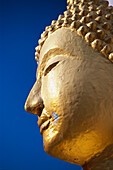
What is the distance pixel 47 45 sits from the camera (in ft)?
3.72

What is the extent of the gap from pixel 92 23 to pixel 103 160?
714 millimetres

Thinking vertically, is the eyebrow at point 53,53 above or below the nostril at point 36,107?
above

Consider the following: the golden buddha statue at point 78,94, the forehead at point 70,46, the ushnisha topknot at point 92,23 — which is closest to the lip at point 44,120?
the golden buddha statue at point 78,94

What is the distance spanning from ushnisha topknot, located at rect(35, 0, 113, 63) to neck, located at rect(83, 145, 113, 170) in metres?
0.45

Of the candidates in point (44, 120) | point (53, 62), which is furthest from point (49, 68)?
point (44, 120)

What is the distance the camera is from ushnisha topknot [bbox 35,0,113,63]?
1.03 m

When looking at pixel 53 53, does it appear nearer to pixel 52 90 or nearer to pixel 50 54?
pixel 50 54

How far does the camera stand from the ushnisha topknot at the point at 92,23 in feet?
3.36

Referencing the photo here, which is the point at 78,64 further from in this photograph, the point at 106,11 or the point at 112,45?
the point at 106,11

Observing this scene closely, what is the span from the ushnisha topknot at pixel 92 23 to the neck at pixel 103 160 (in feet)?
1.47

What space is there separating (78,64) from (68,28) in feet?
0.91

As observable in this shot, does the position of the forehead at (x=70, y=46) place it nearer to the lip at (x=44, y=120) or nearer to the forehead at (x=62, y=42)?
the forehead at (x=62, y=42)

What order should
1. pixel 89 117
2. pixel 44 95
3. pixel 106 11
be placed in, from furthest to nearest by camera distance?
pixel 106 11, pixel 44 95, pixel 89 117

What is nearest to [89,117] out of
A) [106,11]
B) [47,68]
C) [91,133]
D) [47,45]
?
[91,133]
